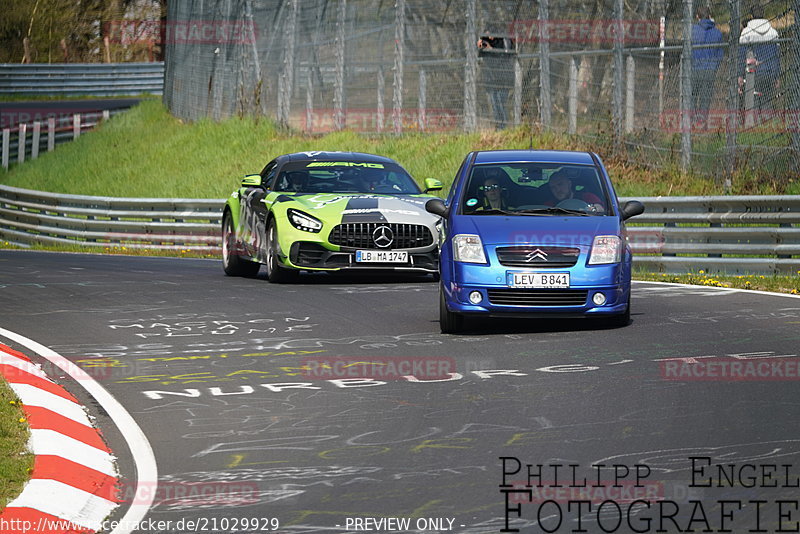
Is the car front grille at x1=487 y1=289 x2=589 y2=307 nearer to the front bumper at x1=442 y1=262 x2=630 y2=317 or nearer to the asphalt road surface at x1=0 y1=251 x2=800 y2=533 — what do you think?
the front bumper at x1=442 y1=262 x2=630 y2=317

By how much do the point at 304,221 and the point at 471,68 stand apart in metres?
11.0

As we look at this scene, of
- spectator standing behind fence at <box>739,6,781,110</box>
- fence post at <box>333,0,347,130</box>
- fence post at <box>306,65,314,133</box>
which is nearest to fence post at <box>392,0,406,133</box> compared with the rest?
fence post at <box>333,0,347,130</box>

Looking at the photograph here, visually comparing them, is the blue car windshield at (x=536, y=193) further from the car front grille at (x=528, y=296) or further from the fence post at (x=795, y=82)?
the fence post at (x=795, y=82)

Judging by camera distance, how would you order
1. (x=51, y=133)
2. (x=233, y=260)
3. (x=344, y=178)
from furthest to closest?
(x=51, y=133)
(x=233, y=260)
(x=344, y=178)

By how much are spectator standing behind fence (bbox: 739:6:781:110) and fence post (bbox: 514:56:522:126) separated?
5.51m

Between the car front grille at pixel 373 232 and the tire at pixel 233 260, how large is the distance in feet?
7.61

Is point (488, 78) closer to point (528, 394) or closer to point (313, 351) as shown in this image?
point (313, 351)

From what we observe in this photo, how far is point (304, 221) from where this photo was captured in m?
16.2

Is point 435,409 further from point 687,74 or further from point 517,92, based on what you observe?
point 517,92

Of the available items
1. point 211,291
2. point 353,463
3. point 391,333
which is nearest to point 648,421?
point 353,463

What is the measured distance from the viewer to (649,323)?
12.7 meters

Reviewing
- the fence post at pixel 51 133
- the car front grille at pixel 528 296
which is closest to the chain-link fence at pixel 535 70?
the fence post at pixel 51 133

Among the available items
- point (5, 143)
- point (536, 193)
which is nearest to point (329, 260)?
point (536, 193)

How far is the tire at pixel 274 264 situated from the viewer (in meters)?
16.5
